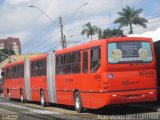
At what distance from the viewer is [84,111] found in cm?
2020

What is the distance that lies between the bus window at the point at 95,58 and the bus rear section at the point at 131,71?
0.55 metres

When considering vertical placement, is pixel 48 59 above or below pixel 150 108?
above

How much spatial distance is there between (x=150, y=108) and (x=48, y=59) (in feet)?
25.4

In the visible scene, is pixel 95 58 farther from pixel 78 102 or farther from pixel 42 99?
pixel 42 99

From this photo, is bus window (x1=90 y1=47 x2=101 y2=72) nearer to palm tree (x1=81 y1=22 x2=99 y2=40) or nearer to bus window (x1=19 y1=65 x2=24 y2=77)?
bus window (x1=19 y1=65 x2=24 y2=77)

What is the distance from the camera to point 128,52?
58.5 feet

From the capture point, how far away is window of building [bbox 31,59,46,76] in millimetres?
26216

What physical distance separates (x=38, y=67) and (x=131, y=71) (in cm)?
1067

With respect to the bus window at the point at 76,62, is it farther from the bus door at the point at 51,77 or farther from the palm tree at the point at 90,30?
the palm tree at the point at 90,30

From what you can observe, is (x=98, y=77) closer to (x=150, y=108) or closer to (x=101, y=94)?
(x=101, y=94)

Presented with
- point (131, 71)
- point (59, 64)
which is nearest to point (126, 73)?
point (131, 71)

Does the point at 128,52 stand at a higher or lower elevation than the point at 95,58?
higher

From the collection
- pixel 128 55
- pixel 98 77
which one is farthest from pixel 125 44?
pixel 98 77

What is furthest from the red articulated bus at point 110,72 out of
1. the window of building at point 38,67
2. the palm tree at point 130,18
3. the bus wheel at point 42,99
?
the palm tree at point 130,18
